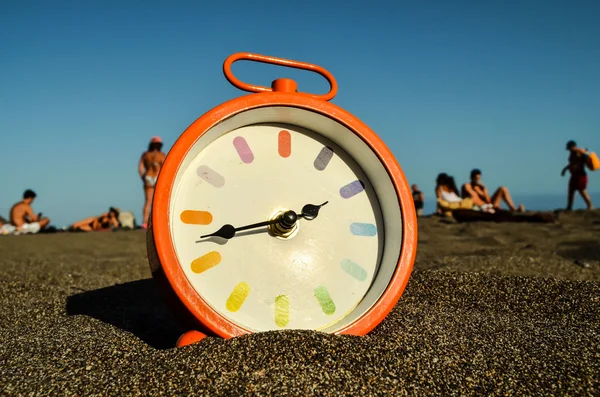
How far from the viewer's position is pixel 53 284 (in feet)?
9.62

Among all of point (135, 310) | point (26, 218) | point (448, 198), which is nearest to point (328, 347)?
point (135, 310)

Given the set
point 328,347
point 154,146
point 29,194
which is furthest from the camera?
point 29,194

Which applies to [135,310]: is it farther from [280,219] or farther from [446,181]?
[446,181]

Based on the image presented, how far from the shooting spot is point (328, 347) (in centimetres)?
135

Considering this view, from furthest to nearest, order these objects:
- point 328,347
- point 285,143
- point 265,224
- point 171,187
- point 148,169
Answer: point 148,169 → point 285,143 → point 265,224 → point 171,187 → point 328,347

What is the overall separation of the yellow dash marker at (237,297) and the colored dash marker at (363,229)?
0.42 meters

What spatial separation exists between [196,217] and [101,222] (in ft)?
21.5

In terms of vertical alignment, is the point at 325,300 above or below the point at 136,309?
above

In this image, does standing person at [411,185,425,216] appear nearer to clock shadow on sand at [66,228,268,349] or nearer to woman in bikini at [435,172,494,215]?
woman in bikini at [435,172,494,215]

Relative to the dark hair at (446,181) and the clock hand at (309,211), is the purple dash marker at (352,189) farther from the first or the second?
the dark hair at (446,181)

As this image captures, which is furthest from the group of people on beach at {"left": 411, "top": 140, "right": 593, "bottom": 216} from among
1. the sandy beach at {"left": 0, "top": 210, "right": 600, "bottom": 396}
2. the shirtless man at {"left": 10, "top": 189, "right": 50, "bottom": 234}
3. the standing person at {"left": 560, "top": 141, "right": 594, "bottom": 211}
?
the shirtless man at {"left": 10, "top": 189, "right": 50, "bottom": 234}

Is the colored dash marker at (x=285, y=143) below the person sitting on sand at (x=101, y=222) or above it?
above

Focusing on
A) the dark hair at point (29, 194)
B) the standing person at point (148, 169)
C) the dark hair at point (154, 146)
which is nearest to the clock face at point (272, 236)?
the standing person at point (148, 169)

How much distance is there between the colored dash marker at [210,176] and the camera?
1.64 m
